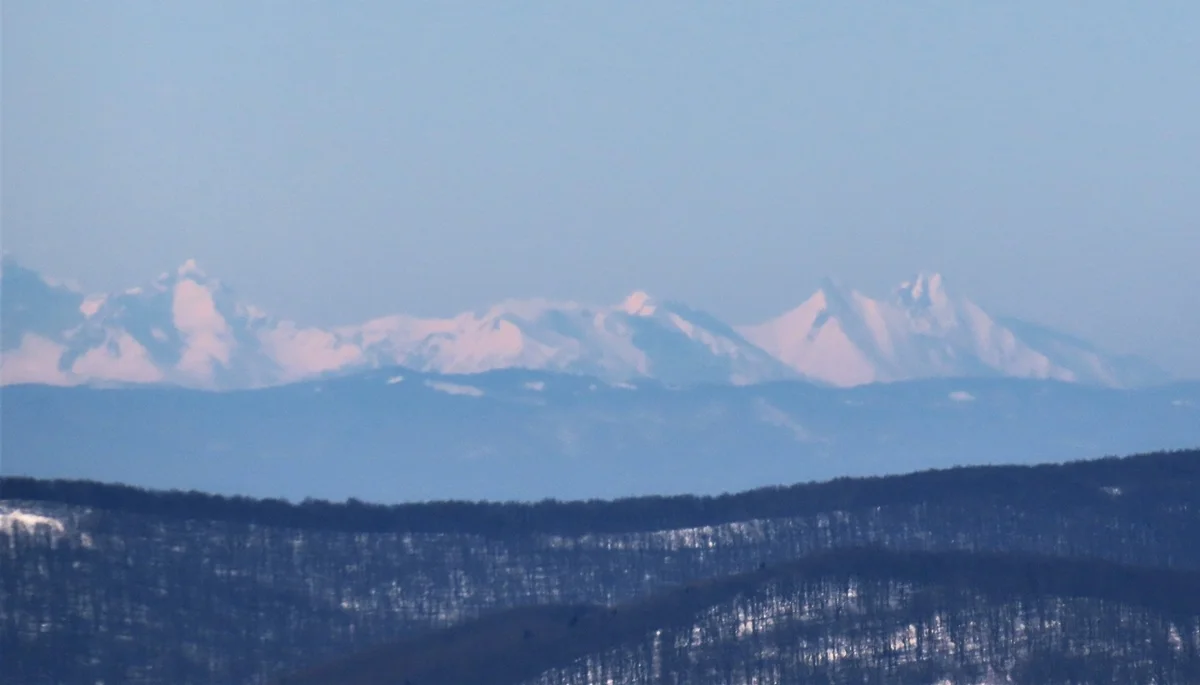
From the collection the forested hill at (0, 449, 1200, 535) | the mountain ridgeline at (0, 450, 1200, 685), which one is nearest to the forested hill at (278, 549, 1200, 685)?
the mountain ridgeline at (0, 450, 1200, 685)

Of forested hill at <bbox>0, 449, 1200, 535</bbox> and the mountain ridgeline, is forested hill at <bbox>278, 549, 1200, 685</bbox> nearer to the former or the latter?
the mountain ridgeline

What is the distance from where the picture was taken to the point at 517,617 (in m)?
120

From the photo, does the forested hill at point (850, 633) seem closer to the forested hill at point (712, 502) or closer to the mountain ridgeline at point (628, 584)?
the mountain ridgeline at point (628, 584)

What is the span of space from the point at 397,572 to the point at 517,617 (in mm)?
12408

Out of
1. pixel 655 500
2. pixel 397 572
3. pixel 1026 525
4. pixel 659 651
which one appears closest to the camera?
pixel 659 651

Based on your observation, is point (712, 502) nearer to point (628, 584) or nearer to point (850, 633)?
point (628, 584)

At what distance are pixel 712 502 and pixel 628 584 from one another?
2063 cm

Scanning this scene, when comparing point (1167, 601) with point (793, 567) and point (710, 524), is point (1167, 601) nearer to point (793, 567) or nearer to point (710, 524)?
point (793, 567)

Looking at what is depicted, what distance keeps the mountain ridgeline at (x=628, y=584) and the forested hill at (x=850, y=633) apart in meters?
0.18

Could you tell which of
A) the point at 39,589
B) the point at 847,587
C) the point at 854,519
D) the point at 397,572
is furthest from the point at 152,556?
the point at 854,519

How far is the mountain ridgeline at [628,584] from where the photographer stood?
355 feet

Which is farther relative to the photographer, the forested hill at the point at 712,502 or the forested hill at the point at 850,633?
the forested hill at the point at 712,502

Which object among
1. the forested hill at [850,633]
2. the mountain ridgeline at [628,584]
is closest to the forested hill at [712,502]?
the mountain ridgeline at [628,584]

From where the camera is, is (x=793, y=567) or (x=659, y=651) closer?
(x=659, y=651)
